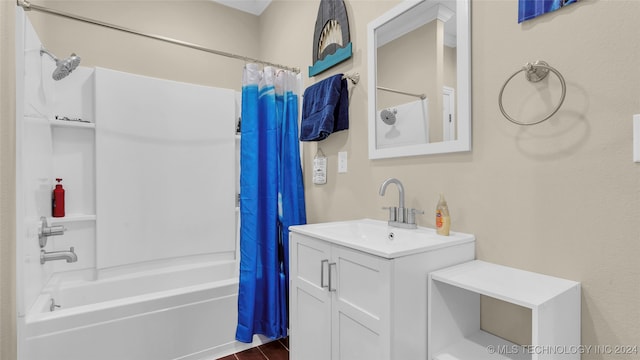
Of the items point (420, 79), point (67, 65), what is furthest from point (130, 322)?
point (420, 79)

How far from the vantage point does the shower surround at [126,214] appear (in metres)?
1.60

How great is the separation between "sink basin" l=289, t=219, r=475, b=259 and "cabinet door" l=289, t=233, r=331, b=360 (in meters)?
0.08

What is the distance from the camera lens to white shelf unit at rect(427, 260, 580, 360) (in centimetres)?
82

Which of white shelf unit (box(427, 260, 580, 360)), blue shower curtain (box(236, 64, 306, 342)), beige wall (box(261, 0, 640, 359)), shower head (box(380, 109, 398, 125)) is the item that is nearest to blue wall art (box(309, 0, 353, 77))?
blue shower curtain (box(236, 64, 306, 342))

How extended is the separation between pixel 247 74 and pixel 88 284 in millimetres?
1920

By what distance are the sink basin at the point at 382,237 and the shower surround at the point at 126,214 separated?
0.93 m

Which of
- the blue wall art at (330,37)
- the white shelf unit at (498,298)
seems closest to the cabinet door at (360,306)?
the white shelf unit at (498,298)

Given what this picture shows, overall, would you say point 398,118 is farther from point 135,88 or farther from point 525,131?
point 135,88

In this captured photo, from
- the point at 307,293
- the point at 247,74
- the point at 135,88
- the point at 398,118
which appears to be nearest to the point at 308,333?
the point at 307,293

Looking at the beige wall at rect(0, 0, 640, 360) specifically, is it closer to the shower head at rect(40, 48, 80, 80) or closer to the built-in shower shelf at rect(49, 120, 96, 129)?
the shower head at rect(40, 48, 80, 80)

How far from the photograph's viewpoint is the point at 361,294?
1112 mm

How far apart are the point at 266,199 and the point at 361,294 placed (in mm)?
1142

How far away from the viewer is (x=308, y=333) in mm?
1414

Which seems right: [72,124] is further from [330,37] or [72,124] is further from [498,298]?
[498,298]
